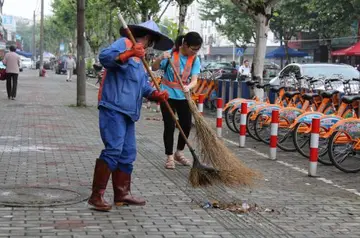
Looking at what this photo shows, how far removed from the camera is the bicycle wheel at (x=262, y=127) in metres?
12.3

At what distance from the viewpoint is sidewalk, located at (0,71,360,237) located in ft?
19.3

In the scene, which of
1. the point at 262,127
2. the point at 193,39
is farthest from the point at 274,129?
the point at 193,39

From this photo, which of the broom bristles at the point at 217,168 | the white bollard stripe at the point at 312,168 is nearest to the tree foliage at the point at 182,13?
the white bollard stripe at the point at 312,168

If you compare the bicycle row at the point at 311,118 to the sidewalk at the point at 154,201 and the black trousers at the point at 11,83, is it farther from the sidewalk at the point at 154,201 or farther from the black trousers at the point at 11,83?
the black trousers at the point at 11,83

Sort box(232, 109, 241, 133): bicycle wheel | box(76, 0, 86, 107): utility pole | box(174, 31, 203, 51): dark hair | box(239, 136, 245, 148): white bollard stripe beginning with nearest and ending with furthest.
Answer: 1. box(174, 31, 203, 51): dark hair
2. box(239, 136, 245, 148): white bollard stripe
3. box(232, 109, 241, 133): bicycle wheel
4. box(76, 0, 86, 107): utility pole

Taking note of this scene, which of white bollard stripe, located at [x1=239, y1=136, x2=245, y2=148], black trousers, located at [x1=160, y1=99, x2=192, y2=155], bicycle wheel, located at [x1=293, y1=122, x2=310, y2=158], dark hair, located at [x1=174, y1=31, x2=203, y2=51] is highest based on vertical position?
dark hair, located at [x1=174, y1=31, x2=203, y2=51]

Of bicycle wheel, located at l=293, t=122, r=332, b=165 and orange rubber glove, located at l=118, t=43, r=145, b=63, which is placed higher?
orange rubber glove, located at l=118, t=43, r=145, b=63

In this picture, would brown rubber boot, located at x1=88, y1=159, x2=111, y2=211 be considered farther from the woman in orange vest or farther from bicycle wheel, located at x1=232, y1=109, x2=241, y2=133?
bicycle wheel, located at x1=232, y1=109, x2=241, y2=133

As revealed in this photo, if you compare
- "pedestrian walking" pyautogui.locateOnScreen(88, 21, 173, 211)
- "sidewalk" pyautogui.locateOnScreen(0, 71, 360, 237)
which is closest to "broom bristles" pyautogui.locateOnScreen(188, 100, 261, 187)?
"sidewalk" pyautogui.locateOnScreen(0, 71, 360, 237)

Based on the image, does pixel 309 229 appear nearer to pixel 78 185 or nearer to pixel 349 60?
pixel 78 185

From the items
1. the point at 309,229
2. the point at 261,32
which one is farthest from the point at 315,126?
the point at 261,32

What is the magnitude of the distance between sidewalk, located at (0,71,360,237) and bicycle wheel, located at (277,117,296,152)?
60 centimetres

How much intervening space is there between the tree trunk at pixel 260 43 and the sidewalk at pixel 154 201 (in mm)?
6260

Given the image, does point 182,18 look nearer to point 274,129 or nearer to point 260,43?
point 260,43
